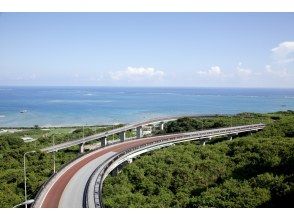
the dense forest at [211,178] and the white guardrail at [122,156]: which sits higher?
the white guardrail at [122,156]

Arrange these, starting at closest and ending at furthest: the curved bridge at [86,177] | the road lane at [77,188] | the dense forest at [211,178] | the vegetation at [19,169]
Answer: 1. the road lane at [77,188]
2. the curved bridge at [86,177]
3. the dense forest at [211,178]
4. the vegetation at [19,169]

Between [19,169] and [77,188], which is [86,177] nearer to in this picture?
[77,188]

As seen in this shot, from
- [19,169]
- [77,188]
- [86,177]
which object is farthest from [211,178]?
[19,169]

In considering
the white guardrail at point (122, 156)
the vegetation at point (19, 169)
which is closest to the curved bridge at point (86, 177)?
the white guardrail at point (122, 156)

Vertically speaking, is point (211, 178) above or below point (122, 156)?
below

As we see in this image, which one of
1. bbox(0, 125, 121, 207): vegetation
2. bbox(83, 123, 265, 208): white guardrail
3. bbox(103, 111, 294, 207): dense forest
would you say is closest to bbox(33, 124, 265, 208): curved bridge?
bbox(83, 123, 265, 208): white guardrail

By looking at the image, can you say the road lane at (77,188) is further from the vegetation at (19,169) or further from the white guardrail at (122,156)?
the vegetation at (19,169)

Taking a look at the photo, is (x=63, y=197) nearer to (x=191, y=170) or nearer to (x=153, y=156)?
(x=191, y=170)
